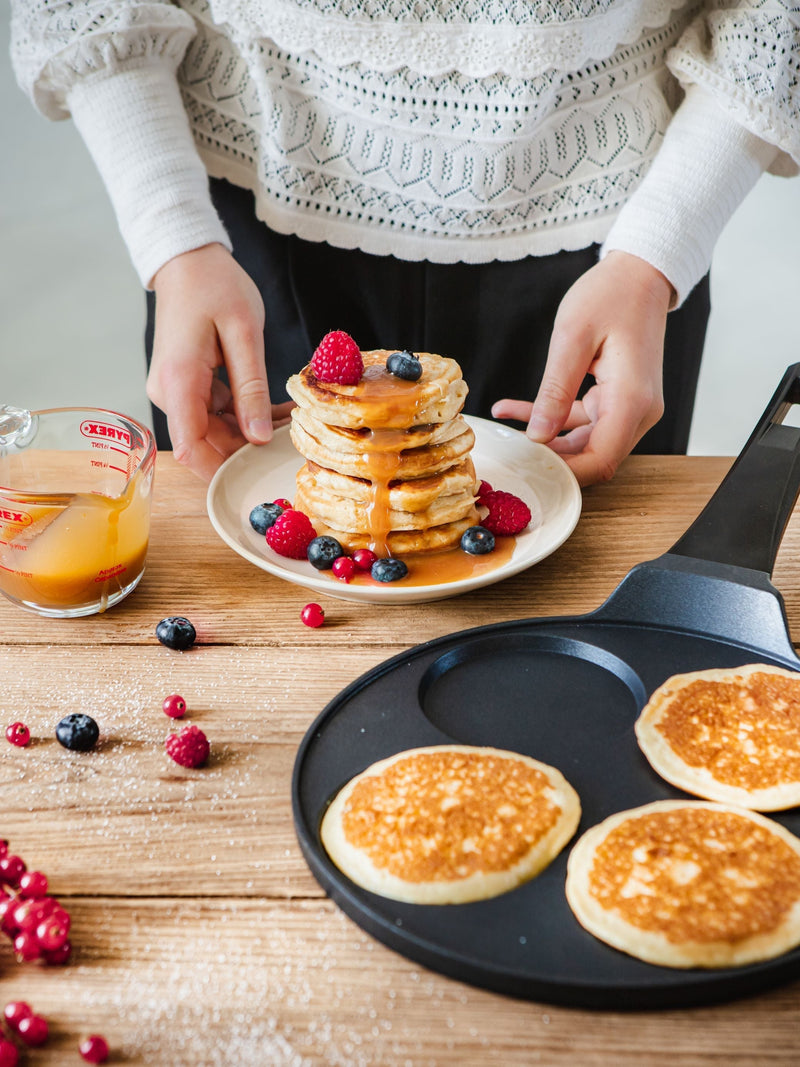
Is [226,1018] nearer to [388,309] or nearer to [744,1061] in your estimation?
[744,1061]

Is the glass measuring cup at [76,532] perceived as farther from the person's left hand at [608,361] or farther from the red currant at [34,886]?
the person's left hand at [608,361]

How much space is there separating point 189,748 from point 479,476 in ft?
2.68

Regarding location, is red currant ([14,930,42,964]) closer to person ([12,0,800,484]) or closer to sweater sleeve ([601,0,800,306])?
person ([12,0,800,484])

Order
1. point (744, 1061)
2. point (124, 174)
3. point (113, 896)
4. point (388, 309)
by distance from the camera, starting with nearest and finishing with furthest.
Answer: point (744, 1061) → point (113, 896) → point (124, 174) → point (388, 309)

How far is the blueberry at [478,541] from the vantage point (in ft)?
4.78

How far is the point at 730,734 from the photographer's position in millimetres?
1022

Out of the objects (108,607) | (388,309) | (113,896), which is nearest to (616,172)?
(388,309)

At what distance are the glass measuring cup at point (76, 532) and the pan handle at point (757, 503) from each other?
768 millimetres

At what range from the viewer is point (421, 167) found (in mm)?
1783

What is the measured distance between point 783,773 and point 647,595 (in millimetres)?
317

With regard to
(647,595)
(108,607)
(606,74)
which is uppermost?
(606,74)

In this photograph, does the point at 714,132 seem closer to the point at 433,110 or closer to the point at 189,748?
the point at 433,110

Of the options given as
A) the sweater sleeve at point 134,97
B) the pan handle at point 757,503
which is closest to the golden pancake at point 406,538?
the pan handle at point 757,503

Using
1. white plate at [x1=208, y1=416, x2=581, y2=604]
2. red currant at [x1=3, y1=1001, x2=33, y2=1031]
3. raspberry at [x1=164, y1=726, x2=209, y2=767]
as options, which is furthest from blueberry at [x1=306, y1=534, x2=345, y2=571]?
red currant at [x1=3, y1=1001, x2=33, y2=1031]
